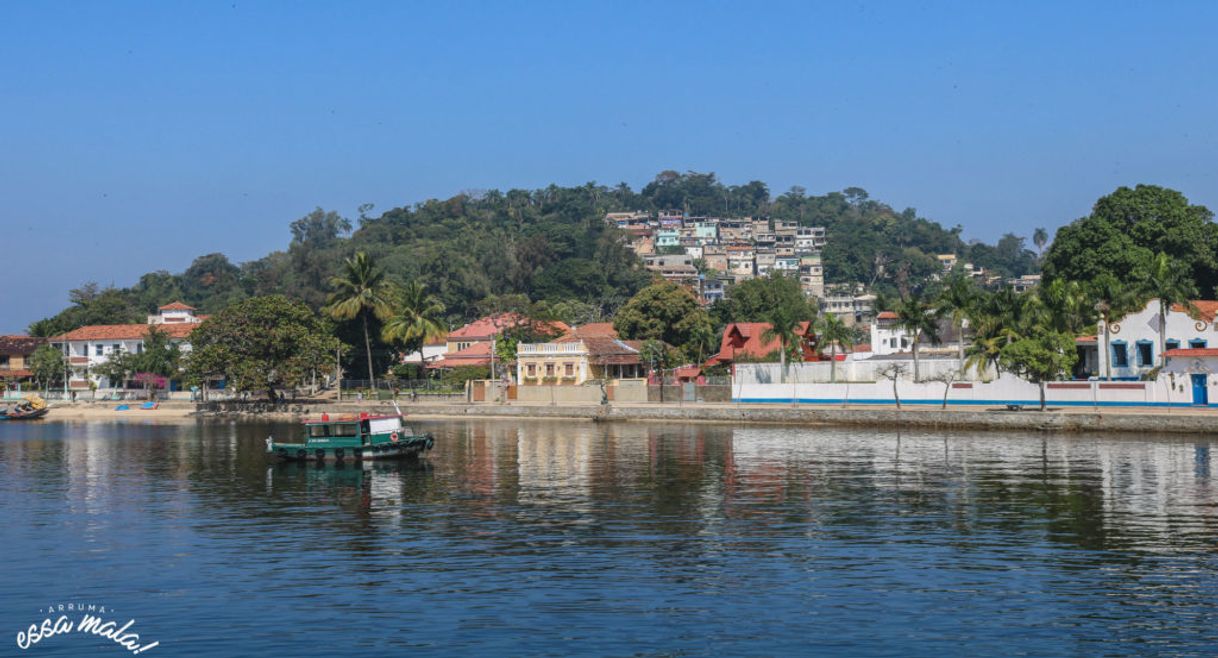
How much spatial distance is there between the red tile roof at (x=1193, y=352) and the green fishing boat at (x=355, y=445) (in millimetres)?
44321

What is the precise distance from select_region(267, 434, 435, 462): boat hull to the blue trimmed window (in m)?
46.5

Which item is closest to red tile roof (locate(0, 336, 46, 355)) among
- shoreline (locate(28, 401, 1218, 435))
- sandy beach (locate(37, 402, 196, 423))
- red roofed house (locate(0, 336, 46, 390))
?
red roofed house (locate(0, 336, 46, 390))

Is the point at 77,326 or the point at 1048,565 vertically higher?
the point at 77,326

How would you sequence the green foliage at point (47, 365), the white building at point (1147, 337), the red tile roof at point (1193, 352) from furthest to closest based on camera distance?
the green foliage at point (47, 365) → the white building at point (1147, 337) → the red tile roof at point (1193, 352)

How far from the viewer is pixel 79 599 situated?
93.4 feet

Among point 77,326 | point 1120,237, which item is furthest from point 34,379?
point 1120,237

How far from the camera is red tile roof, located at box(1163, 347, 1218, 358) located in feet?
222

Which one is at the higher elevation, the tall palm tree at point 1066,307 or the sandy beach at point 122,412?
the tall palm tree at point 1066,307

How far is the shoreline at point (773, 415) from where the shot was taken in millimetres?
64438

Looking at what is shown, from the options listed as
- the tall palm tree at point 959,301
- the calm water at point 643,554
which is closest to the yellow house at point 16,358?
the calm water at point 643,554

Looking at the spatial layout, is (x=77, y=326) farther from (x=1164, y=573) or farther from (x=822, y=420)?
(x=1164, y=573)

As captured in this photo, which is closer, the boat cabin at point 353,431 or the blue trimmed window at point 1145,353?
the boat cabin at point 353,431

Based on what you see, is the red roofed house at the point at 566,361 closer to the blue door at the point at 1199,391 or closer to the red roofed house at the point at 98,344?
the blue door at the point at 1199,391

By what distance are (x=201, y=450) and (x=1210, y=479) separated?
53.6 metres
